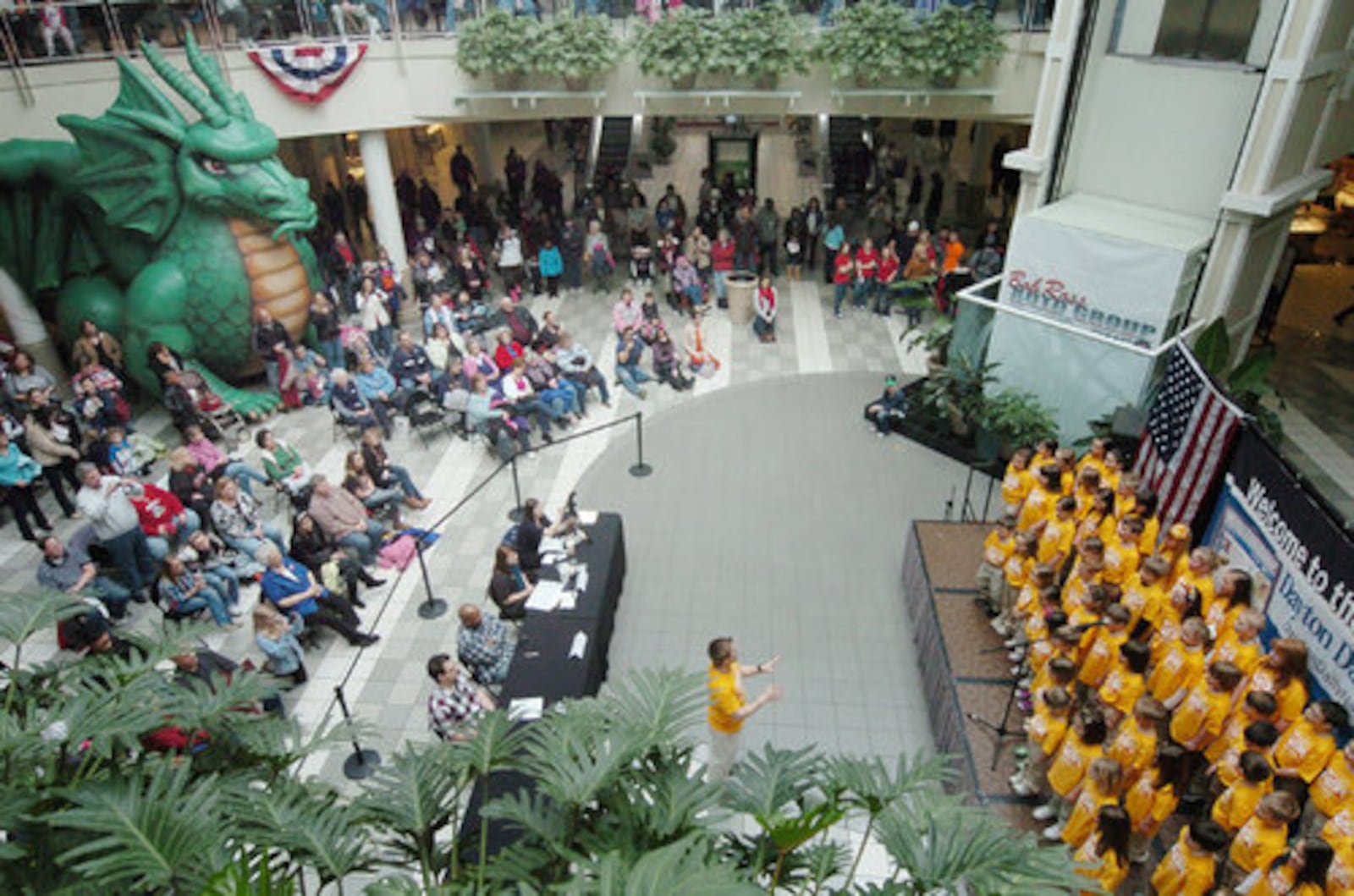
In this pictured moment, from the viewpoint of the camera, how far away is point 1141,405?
827 cm

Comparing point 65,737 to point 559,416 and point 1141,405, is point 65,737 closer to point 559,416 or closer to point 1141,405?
point 559,416

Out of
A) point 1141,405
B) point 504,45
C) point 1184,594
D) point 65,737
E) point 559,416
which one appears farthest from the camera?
point 504,45

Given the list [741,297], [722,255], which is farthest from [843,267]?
[722,255]

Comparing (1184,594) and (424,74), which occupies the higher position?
(424,74)

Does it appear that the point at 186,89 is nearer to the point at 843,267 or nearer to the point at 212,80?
the point at 212,80

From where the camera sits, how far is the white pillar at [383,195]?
41.9ft

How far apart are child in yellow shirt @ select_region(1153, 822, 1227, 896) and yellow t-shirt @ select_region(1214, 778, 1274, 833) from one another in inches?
5.7

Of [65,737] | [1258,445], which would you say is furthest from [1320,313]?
[65,737]

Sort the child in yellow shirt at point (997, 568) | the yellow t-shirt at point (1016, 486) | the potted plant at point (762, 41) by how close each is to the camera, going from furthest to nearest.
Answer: the potted plant at point (762, 41) < the yellow t-shirt at point (1016, 486) < the child in yellow shirt at point (997, 568)

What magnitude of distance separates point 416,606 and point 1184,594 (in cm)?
600

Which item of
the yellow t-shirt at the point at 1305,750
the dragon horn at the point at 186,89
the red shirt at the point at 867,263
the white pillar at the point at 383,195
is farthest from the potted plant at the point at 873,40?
the yellow t-shirt at the point at 1305,750

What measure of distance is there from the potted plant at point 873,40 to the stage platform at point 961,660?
6315 millimetres

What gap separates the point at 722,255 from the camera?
13.2 m

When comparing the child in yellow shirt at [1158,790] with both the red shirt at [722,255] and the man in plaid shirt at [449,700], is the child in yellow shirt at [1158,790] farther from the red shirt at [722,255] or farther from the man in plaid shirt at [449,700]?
the red shirt at [722,255]
